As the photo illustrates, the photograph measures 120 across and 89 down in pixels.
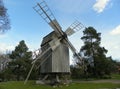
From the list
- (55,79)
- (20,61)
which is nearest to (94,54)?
(20,61)

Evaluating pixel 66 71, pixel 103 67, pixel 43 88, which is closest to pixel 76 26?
pixel 66 71

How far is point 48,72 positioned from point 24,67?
93.1 ft

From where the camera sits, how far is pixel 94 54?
197 feet

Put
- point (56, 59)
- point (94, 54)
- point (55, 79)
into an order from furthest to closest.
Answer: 1. point (94, 54)
2. point (55, 79)
3. point (56, 59)

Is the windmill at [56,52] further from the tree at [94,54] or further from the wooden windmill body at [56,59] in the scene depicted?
the tree at [94,54]

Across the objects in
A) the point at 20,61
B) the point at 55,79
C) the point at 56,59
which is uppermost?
the point at 20,61

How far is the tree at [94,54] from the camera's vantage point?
2313 inches

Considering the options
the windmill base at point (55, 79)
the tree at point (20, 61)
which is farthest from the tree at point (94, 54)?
the windmill base at point (55, 79)

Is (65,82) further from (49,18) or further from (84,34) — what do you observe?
(84,34)

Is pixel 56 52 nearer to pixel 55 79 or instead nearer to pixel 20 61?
pixel 55 79

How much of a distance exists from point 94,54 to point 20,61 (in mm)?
19562

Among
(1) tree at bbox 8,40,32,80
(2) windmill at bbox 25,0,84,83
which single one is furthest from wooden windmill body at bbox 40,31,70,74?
(1) tree at bbox 8,40,32,80

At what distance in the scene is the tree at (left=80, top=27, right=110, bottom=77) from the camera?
58.8 m

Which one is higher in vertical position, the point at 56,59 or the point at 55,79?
the point at 56,59
